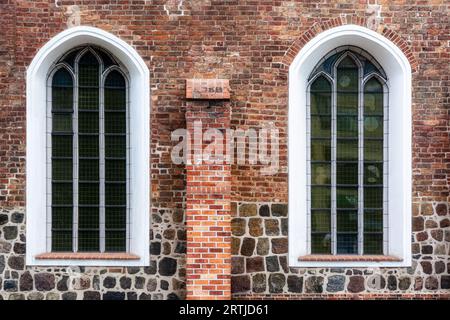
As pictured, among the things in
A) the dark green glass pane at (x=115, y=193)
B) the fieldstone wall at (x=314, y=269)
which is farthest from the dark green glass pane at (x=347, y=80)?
the dark green glass pane at (x=115, y=193)

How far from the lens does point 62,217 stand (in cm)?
902

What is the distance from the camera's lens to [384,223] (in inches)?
361

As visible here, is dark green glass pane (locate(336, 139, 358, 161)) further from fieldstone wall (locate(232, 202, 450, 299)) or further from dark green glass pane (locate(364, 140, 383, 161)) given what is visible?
fieldstone wall (locate(232, 202, 450, 299))

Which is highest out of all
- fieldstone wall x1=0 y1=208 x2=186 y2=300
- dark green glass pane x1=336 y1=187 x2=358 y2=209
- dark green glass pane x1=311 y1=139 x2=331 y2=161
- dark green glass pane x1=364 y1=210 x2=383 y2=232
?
dark green glass pane x1=311 y1=139 x2=331 y2=161

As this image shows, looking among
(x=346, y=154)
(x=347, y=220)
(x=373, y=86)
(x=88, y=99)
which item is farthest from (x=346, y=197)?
(x=88, y=99)

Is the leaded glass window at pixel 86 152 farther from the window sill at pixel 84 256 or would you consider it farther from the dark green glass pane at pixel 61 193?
the window sill at pixel 84 256

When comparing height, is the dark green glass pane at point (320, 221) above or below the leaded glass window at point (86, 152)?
below

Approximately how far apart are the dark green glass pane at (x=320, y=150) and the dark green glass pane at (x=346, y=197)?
0.54 metres

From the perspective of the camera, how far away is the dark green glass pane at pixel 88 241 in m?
9.02

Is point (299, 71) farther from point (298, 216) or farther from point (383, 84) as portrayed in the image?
point (298, 216)

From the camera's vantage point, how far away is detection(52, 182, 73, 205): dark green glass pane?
29.6 feet

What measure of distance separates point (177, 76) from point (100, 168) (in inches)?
72.5

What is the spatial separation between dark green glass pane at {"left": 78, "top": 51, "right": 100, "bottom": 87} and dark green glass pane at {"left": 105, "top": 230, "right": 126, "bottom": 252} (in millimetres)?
2310

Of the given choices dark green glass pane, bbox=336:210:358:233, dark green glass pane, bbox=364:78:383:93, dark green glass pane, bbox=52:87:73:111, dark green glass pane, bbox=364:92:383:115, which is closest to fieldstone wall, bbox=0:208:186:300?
dark green glass pane, bbox=52:87:73:111
